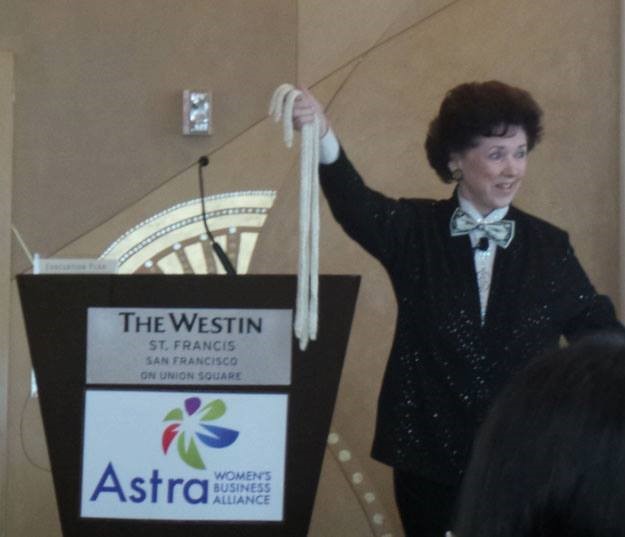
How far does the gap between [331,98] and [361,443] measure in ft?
3.16

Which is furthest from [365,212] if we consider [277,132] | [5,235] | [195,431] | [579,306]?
[5,235]

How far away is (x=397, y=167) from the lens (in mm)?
3158

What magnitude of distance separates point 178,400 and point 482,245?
715mm

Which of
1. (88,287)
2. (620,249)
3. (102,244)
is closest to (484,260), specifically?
(88,287)

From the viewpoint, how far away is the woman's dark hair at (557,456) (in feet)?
2.46

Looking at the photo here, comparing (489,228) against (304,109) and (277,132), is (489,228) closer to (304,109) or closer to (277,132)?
(304,109)

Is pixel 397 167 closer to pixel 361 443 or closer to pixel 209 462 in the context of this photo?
pixel 361 443

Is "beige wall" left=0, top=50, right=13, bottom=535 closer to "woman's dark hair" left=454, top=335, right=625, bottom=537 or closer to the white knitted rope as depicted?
the white knitted rope

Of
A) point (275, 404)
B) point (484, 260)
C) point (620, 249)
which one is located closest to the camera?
point (275, 404)

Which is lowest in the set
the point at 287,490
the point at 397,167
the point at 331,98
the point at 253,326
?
the point at 287,490

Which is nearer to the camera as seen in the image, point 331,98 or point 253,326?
point 253,326

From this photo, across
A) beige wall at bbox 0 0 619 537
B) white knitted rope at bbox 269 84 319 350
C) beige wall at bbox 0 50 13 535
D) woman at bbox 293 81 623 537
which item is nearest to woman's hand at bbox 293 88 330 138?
white knitted rope at bbox 269 84 319 350

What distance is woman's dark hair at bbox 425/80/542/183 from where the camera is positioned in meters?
2.29

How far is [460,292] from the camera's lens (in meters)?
2.21
